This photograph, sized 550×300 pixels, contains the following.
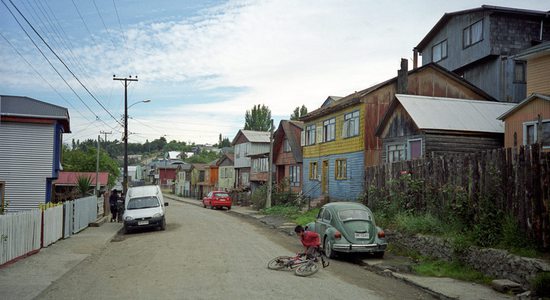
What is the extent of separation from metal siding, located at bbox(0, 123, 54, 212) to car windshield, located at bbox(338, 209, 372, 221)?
620 inches

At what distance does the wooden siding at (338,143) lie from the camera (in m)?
27.3

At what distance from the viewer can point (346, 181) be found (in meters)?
28.5

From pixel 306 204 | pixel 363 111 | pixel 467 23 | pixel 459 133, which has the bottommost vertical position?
pixel 306 204

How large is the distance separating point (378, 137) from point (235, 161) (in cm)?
3553

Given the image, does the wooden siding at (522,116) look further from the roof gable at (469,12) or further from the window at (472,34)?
the window at (472,34)

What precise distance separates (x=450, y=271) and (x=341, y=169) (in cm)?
1840

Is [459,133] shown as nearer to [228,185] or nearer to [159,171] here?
[228,185]

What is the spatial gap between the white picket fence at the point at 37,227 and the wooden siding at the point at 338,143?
14777 millimetres

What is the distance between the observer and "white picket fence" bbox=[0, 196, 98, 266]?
11797 mm

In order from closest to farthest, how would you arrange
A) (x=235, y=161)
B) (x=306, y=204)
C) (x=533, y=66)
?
1. (x=533, y=66)
2. (x=306, y=204)
3. (x=235, y=161)

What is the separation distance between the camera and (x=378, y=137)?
2641 centimetres

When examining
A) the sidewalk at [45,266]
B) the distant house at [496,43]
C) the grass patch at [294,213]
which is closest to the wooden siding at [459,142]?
the grass patch at [294,213]

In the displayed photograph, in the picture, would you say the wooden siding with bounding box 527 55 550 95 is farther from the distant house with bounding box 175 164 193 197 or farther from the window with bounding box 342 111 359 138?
the distant house with bounding box 175 164 193 197

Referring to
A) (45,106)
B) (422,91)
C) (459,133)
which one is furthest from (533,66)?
(45,106)
